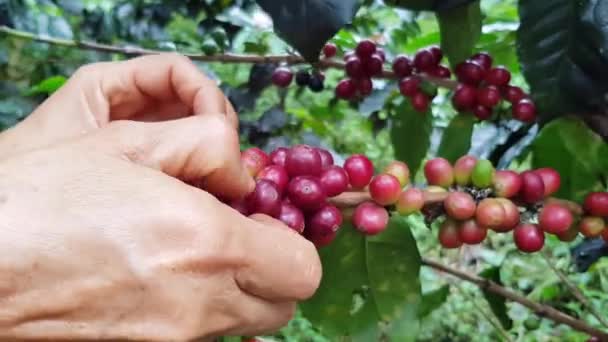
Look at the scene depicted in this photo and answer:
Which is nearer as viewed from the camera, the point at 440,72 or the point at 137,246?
the point at 137,246

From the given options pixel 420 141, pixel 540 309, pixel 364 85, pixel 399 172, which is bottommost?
pixel 540 309

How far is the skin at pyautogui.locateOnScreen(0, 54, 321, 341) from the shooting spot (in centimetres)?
44

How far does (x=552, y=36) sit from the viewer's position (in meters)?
0.79

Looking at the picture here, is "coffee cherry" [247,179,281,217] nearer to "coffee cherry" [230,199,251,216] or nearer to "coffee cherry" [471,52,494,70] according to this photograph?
"coffee cherry" [230,199,251,216]

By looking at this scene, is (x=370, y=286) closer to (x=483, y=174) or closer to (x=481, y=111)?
(x=483, y=174)

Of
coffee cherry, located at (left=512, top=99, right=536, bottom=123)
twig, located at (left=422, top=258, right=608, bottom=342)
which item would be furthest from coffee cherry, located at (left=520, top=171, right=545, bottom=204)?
twig, located at (left=422, top=258, right=608, bottom=342)

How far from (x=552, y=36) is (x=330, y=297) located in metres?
0.46

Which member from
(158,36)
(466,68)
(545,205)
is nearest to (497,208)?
(545,205)

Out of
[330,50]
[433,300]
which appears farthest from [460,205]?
[433,300]

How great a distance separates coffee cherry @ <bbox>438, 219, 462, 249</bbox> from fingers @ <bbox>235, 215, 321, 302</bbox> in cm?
25

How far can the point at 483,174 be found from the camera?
2.41 ft

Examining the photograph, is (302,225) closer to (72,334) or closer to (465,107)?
Result: (72,334)

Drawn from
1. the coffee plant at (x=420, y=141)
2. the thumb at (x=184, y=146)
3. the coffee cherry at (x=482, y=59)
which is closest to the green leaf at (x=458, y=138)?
the coffee plant at (x=420, y=141)

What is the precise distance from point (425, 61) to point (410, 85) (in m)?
0.05
